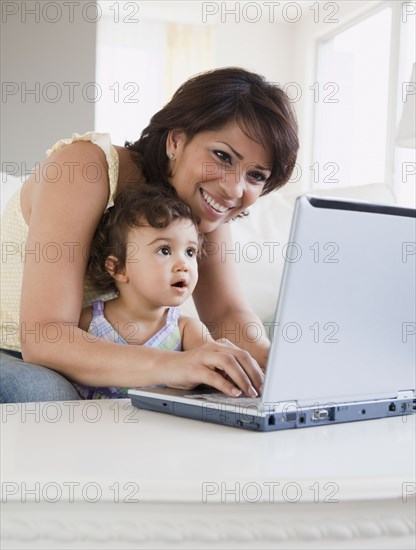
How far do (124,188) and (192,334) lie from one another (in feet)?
0.95

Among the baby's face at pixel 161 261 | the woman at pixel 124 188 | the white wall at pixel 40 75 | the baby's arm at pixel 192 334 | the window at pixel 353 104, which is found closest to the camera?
the woman at pixel 124 188

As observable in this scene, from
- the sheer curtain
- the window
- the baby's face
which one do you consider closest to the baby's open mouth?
the baby's face

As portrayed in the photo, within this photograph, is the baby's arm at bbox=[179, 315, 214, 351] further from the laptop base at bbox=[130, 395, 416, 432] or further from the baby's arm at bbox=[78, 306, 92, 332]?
the laptop base at bbox=[130, 395, 416, 432]

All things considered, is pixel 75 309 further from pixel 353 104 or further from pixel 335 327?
pixel 353 104

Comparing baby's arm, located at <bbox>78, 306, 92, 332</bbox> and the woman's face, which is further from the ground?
the woman's face

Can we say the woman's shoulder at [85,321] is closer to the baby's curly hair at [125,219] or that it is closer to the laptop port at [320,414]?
the baby's curly hair at [125,219]

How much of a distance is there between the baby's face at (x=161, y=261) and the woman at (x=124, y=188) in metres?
0.08

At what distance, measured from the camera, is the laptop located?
772mm

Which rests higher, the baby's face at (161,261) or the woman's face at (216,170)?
the woman's face at (216,170)

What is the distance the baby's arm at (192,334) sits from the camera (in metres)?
1.42

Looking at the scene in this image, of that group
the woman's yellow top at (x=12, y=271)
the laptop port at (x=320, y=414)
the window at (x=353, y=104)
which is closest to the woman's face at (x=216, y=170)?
the woman's yellow top at (x=12, y=271)

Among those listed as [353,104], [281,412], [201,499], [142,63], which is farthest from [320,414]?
[142,63]

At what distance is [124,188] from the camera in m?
1.40

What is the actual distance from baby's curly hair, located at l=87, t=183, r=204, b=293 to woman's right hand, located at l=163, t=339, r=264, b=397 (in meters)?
0.36
